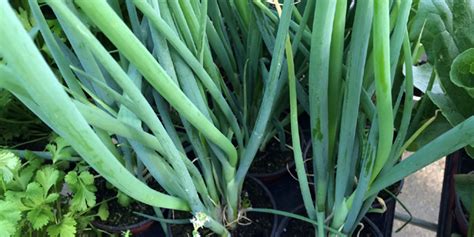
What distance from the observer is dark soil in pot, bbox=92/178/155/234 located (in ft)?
2.93

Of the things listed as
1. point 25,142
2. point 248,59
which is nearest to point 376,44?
point 248,59

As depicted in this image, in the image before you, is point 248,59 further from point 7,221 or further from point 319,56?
point 7,221

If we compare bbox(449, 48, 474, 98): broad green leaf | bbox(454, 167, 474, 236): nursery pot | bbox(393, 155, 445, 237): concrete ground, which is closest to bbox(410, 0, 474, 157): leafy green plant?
bbox(449, 48, 474, 98): broad green leaf

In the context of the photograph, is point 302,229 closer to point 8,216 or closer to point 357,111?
point 357,111

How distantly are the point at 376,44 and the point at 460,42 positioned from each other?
24 centimetres

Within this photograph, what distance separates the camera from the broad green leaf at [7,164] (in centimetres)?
73

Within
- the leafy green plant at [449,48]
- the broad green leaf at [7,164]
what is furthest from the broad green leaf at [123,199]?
the leafy green plant at [449,48]

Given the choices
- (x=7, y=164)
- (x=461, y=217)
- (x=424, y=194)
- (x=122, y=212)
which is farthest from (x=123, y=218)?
(x=424, y=194)

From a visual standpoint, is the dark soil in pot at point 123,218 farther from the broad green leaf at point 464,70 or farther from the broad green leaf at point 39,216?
the broad green leaf at point 464,70

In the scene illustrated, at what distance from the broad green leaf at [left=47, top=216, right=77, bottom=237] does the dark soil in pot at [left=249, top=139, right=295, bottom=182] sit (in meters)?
0.30

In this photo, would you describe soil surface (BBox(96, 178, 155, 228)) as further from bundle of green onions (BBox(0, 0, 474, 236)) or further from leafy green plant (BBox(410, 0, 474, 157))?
leafy green plant (BBox(410, 0, 474, 157))

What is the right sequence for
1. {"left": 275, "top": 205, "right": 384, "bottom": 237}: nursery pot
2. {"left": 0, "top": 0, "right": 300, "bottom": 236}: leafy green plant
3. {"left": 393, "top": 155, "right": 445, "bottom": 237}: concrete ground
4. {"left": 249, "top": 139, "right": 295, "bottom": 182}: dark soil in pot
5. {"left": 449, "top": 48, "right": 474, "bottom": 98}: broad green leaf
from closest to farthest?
{"left": 0, "top": 0, "right": 300, "bottom": 236}: leafy green plant → {"left": 449, "top": 48, "right": 474, "bottom": 98}: broad green leaf → {"left": 275, "top": 205, "right": 384, "bottom": 237}: nursery pot → {"left": 249, "top": 139, "right": 295, "bottom": 182}: dark soil in pot → {"left": 393, "top": 155, "right": 445, "bottom": 237}: concrete ground

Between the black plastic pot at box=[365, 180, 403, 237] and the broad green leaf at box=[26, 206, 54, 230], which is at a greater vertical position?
the broad green leaf at box=[26, 206, 54, 230]

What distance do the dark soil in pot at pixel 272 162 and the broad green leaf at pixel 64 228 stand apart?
30 centimetres
